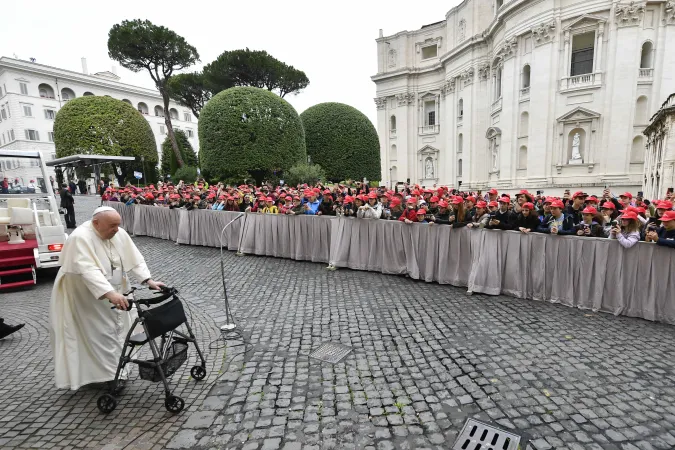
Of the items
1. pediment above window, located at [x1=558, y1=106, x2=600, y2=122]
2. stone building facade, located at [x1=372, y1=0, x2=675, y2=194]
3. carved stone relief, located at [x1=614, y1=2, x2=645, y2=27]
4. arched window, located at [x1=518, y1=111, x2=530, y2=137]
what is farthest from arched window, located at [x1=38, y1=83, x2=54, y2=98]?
carved stone relief, located at [x1=614, y1=2, x2=645, y2=27]

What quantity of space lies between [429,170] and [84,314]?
4313cm

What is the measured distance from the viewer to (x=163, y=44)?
34.8 metres

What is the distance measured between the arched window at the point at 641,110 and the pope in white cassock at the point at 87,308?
30576 millimetres

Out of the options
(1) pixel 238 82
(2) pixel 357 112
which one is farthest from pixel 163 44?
(2) pixel 357 112

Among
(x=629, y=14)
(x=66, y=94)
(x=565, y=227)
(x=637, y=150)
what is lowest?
(x=565, y=227)

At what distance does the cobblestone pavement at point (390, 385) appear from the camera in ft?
10.5

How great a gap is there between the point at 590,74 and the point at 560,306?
2523 cm

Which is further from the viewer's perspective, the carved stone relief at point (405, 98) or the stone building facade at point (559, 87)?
the carved stone relief at point (405, 98)

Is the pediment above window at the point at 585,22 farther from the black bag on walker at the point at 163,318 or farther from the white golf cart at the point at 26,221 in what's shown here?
the white golf cart at the point at 26,221

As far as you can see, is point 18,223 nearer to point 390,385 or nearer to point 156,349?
point 156,349

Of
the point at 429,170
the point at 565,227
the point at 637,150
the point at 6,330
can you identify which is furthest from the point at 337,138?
the point at 6,330

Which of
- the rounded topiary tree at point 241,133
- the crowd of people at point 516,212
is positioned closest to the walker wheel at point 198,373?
the crowd of people at point 516,212

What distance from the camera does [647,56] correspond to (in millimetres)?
23031

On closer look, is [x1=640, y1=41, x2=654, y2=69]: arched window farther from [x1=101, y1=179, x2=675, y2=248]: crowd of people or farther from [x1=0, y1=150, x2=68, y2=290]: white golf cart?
Result: [x1=0, y1=150, x2=68, y2=290]: white golf cart
